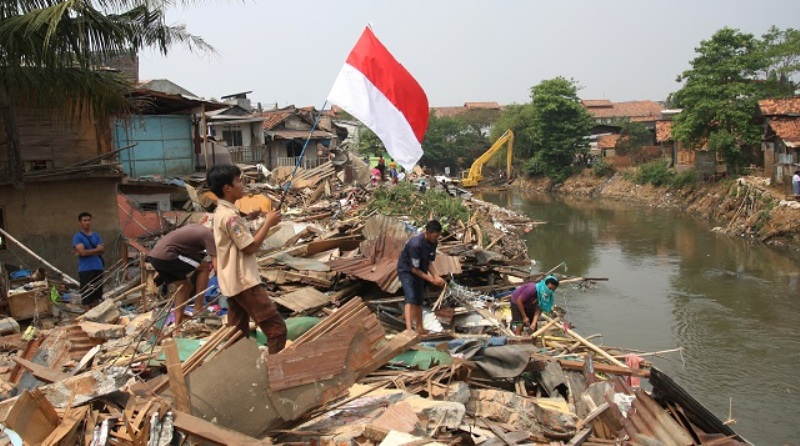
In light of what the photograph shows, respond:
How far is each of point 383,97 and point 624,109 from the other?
2397 inches

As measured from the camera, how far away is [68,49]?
9078mm

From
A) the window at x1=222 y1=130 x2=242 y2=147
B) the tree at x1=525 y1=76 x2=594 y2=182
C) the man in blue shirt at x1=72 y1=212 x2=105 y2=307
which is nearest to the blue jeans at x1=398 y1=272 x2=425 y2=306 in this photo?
the man in blue shirt at x1=72 y1=212 x2=105 y2=307

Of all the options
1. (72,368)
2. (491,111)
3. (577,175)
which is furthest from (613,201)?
(72,368)

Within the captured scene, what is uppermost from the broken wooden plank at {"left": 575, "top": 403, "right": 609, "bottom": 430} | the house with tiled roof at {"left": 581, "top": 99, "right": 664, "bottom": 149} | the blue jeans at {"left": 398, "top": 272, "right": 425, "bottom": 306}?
the house with tiled roof at {"left": 581, "top": 99, "right": 664, "bottom": 149}

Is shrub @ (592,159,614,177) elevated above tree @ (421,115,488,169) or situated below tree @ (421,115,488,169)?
below

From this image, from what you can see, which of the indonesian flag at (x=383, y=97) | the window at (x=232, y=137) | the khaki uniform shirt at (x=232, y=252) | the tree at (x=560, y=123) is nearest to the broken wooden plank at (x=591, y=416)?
the khaki uniform shirt at (x=232, y=252)

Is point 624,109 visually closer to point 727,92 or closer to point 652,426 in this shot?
point 727,92

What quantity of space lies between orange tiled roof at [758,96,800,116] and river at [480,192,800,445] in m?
5.48

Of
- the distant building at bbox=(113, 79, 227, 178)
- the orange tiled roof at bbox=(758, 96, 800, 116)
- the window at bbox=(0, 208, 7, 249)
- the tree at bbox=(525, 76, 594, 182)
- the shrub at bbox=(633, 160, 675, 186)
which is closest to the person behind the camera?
the window at bbox=(0, 208, 7, 249)

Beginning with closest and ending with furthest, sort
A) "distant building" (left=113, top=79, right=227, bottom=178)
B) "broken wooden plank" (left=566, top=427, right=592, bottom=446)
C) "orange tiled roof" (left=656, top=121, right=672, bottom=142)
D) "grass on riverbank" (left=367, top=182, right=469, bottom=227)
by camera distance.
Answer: "broken wooden plank" (left=566, top=427, right=592, bottom=446) < "grass on riverbank" (left=367, top=182, right=469, bottom=227) < "distant building" (left=113, top=79, right=227, bottom=178) < "orange tiled roof" (left=656, top=121, right=672, bottom=142)

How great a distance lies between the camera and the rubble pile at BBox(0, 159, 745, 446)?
4254 millimetres

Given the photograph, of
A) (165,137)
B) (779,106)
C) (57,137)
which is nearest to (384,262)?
(57,137)

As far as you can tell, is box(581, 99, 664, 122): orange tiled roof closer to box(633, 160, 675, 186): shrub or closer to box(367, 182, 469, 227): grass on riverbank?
box(633, 160, 675, 186): shrub

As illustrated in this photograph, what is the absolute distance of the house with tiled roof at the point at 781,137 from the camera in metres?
24.6
